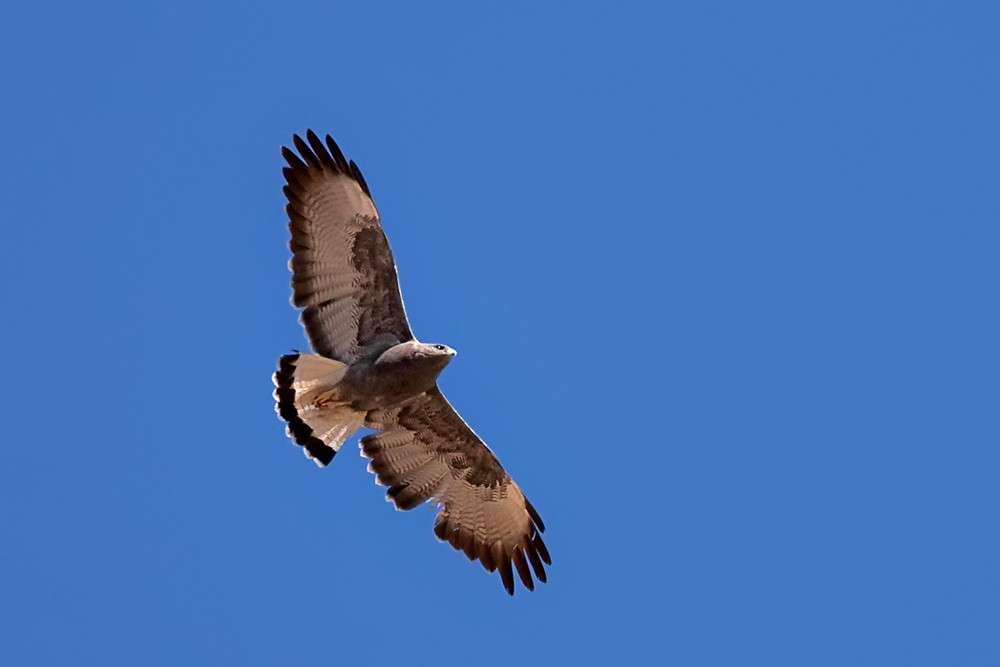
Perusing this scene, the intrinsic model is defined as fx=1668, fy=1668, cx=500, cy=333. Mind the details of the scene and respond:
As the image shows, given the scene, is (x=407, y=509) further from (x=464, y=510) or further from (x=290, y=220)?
(x=290, y=220)

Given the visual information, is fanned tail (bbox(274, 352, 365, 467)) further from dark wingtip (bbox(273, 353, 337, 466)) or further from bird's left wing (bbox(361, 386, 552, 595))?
bird's left wing (bbox(361, 386, 552, 595))

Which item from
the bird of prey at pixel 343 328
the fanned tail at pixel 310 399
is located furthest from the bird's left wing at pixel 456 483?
the fanned tail at pixel 310 399

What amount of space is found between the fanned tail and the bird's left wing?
68 centimetres

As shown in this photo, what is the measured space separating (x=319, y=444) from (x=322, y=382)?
62cm

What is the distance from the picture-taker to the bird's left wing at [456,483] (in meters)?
17.4

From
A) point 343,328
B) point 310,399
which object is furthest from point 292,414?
point 343,328

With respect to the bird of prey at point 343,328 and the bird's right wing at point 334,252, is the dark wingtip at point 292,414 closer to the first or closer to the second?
the bird of prey at point 343,328

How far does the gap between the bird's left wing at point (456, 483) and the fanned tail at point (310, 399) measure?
68cm

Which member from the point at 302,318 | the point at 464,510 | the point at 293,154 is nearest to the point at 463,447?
the point at 464,510

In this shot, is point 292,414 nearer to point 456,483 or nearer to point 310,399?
point 310,399

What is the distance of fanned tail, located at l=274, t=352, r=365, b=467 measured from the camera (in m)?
16.6

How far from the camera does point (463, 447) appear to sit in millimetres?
17547

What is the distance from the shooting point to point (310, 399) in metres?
16.7

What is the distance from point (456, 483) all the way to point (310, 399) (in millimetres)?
1990
